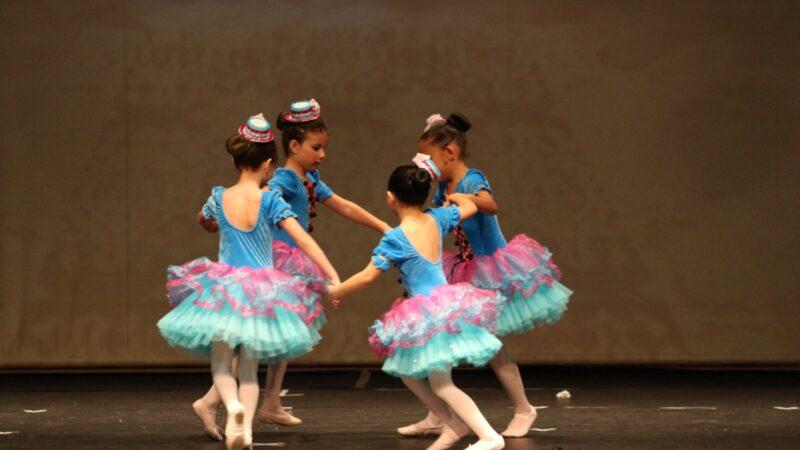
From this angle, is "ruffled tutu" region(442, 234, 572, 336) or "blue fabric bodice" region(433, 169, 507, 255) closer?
"ruffled tutu" region(442, 234, 572, 336)

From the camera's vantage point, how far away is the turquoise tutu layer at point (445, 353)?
3.59m

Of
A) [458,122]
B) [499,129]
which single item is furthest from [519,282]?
[499,129]

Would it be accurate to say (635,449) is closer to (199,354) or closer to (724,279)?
(199,354)

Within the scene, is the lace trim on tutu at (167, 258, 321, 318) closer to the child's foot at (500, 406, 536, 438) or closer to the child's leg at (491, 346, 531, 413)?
the child's leg at (491, 346, 531, 413)

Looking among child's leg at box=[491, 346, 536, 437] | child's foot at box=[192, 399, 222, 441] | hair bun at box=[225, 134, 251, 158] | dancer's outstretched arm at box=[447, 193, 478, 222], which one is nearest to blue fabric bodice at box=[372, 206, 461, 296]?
Result: dancer's outstretched arm at box=[447, 193, 478, 222]

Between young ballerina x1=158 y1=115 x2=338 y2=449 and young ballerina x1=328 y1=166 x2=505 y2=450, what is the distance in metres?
0.19

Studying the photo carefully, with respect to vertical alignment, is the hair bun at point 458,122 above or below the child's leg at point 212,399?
above

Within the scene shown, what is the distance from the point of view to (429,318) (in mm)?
3674

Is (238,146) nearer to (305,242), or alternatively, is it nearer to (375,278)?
(305,242)

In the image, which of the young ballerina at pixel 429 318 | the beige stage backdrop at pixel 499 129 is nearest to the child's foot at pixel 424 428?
the young ballerina at pixel 429 318

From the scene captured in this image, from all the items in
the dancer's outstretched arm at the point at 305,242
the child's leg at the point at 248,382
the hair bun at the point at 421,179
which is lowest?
the child's leg at the point at 248,382

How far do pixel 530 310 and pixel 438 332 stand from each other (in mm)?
676

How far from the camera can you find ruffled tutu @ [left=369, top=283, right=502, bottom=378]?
3.61m

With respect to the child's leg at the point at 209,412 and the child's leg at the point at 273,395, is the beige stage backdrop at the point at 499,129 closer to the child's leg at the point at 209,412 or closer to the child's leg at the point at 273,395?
the child's leg at the point at 273,395
